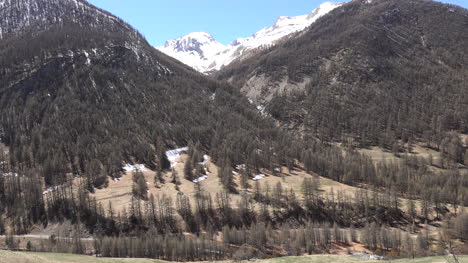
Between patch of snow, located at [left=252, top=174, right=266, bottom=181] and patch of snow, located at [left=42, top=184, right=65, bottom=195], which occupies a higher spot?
patch of snow, located at [left=42, top=184, right=65, bottom=195]

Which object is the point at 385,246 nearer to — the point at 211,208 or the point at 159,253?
the point at 211,208

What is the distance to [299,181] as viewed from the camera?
190 metres

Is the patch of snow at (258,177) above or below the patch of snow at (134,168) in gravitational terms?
below

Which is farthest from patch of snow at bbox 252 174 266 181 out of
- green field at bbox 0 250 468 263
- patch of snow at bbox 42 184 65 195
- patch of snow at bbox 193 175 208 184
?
green field at bbox 0 250 468 263

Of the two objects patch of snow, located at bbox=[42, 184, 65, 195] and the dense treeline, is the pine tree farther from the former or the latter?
the dense treeline

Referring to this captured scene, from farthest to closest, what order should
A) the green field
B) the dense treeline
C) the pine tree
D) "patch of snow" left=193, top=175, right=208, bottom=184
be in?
the pine tree, "patch of snow" left=193, top=175, right=208, bottom=184, the dense treeline, the green field

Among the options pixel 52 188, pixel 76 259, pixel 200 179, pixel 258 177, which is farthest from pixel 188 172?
pixel 76 259

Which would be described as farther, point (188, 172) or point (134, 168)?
point (134, 168)

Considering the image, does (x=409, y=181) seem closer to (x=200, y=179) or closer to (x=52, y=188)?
(x=200, y=179)

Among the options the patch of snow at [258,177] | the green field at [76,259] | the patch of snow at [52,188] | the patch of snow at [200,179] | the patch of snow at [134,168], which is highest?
the patch of snow at [134,168]

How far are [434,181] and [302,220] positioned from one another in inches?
3129

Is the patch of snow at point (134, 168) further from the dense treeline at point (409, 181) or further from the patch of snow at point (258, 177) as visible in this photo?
the dense treeline at point (409, 181)

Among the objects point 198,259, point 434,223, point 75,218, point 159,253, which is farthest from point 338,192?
point 75,218

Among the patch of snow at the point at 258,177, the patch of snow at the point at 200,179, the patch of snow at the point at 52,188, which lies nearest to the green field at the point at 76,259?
the patch of snow at the point at 52,188
